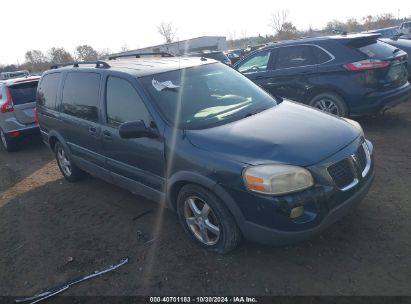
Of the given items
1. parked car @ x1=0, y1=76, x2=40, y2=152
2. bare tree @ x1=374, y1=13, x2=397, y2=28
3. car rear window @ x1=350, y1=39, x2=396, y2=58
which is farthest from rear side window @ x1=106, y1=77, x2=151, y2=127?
bare tree @ x1=374, y1=13, x2=397, y2=28

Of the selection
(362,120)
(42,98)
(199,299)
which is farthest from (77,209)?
(362,120)

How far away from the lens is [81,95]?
15.7ft

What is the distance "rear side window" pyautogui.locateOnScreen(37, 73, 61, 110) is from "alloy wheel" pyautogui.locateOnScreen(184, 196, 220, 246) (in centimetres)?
326

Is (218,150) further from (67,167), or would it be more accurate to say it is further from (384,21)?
(384,21)

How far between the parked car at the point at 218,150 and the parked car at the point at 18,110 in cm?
355

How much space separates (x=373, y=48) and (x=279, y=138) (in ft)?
14.1

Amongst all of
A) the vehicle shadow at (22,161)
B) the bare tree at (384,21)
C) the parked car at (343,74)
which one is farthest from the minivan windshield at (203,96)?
the bare tree at (384,21)

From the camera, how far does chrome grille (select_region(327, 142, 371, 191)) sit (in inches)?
117

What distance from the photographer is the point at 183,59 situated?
15.7 feet

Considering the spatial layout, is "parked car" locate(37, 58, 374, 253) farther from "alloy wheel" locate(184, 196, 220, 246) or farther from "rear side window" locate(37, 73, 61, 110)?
"rear side window" locate(37, 73, 61, 110)

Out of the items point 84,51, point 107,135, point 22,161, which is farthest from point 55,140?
point 84,51

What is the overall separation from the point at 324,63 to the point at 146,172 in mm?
4313

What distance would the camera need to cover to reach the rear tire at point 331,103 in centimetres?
636

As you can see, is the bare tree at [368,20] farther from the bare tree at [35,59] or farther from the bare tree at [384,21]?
the bare tree at [35,59]
